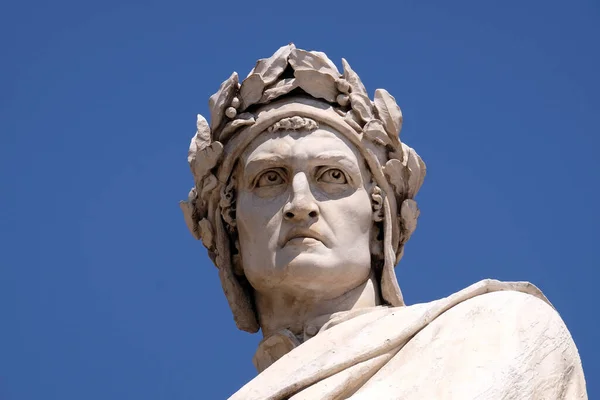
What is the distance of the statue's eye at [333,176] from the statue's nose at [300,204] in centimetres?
15

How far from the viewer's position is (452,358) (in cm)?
1473

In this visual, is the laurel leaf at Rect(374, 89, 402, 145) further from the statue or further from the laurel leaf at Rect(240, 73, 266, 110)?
the laurel leaf at Rect(240, 73, 266, 110)

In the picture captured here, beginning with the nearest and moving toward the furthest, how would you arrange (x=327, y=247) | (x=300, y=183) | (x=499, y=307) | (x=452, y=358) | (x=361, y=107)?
(x=452, y=358)
(x=499, y=307)
(x=327, y=247)
(x=300, y=183)
(x=361, y=107)

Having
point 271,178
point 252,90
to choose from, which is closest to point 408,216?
point 271,178

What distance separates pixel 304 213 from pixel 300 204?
65 millimetres

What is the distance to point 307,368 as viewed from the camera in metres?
15.1

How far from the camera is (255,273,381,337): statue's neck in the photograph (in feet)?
53.9

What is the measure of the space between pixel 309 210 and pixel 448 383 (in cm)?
226

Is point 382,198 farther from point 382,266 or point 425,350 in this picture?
point 425,350

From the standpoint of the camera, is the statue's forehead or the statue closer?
the statue

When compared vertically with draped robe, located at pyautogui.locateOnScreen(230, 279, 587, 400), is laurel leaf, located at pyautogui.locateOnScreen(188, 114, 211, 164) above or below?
above

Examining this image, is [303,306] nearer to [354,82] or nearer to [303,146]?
[303,146]

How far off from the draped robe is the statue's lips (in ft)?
3.12

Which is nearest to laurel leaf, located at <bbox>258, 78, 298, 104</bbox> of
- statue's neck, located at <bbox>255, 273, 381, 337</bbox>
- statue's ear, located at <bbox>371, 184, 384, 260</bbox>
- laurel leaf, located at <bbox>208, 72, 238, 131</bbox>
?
laurel leaf, located at <bbox>208, 72, 238, 131</bbox>
